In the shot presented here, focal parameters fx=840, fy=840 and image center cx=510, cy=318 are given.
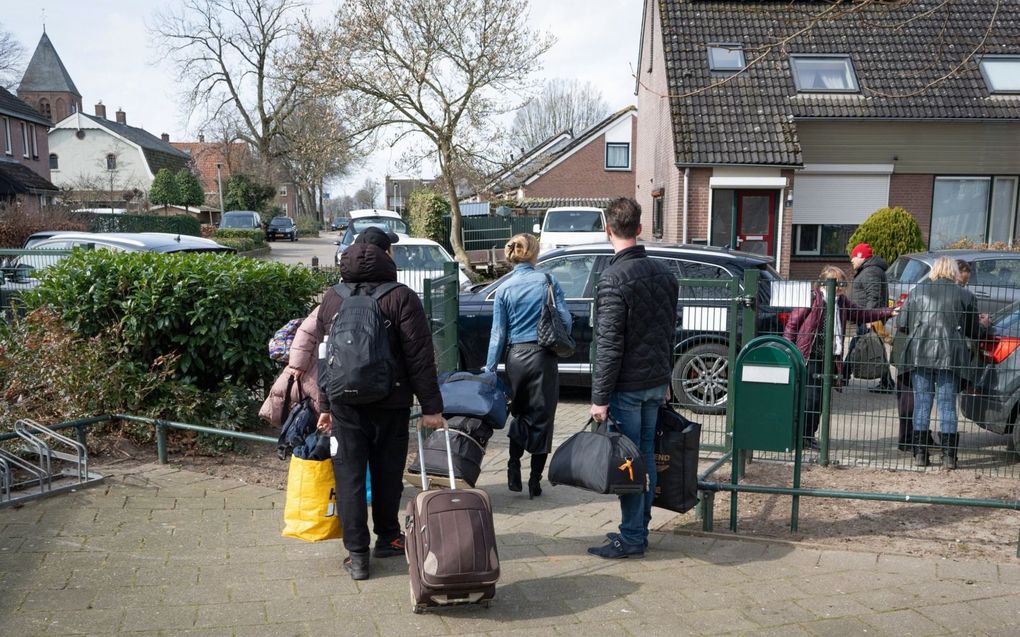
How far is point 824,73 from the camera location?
20.0 m

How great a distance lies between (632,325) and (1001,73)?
19800mm

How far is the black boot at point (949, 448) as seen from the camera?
6.33m

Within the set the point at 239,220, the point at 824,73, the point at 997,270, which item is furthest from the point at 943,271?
the point at 239,220

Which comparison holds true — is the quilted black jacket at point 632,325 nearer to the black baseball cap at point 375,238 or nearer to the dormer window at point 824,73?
the black baseball cap at point 375,238

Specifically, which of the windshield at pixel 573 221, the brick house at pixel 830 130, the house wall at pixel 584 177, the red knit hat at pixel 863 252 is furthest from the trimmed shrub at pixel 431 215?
the red knit hat at pixel 863 252

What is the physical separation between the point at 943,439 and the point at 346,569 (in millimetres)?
4553

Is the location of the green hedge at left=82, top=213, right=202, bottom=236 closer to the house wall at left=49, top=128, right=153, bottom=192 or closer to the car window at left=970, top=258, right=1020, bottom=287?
the car window at left=970, top=258, right=1020, bottom=287

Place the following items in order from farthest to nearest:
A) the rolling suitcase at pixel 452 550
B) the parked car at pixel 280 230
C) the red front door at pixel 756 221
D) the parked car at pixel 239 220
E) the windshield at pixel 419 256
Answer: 1. the parked car at pixel 280 230
2. the parked car at pixel 239 220
3. the red front door at pixel 756 221
4. the windshield at pixel 419 256
5. the rolling suitcase at pixel 452 550

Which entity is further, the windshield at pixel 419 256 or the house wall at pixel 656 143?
the house wall at pixel 656 143

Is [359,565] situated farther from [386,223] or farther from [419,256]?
[386,223]

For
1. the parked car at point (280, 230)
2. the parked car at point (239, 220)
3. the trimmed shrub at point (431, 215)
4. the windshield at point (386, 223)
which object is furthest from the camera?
the parked car at point (280, 230)

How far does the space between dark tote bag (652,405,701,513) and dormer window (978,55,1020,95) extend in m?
18.9

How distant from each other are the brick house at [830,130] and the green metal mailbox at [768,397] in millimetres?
14199

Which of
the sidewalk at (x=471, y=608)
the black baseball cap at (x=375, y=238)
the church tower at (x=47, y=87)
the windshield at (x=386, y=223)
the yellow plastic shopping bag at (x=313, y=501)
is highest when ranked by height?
the church tower at (x=47, y=87)
